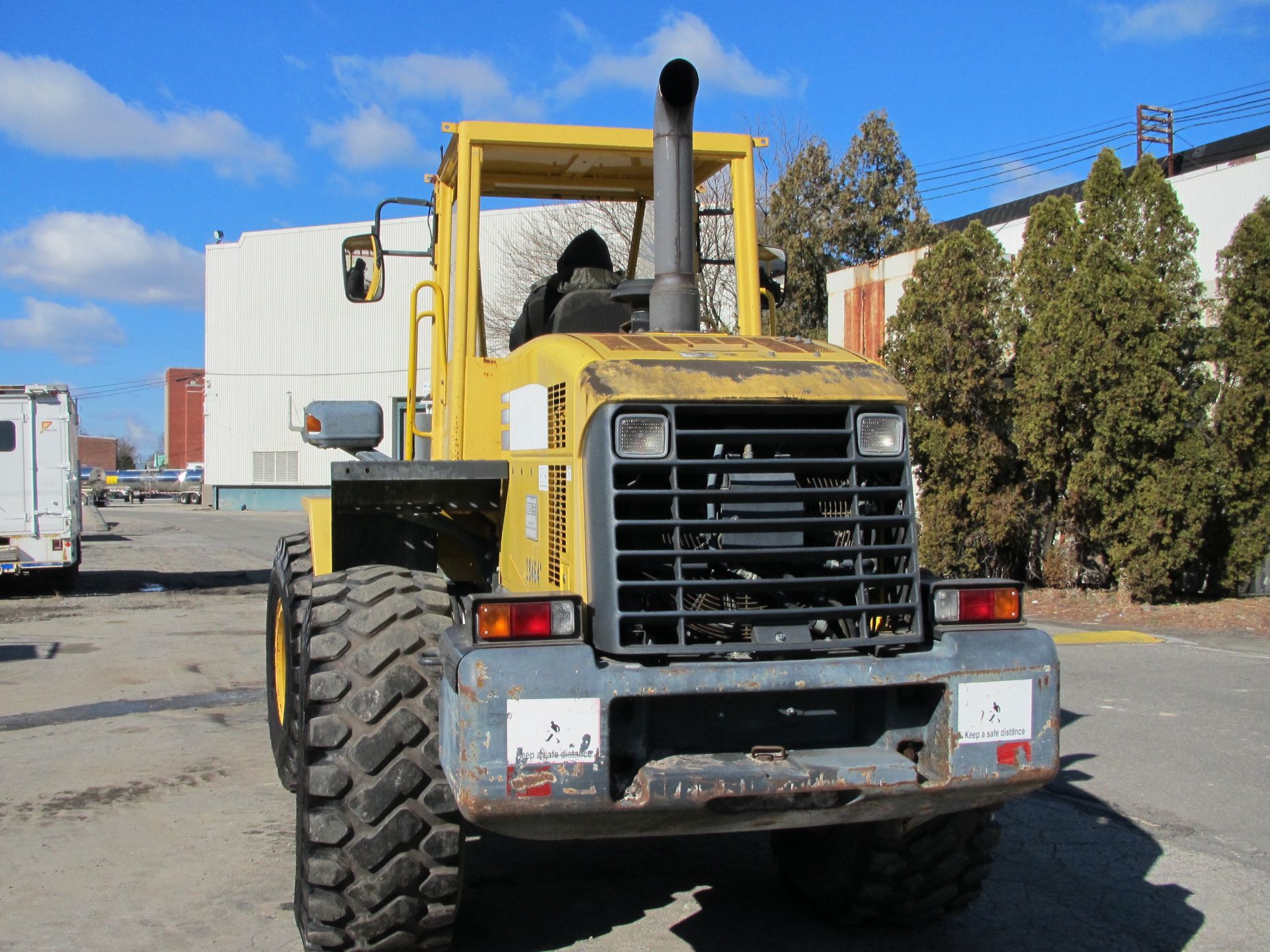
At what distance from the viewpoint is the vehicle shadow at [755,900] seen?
4.12 meters

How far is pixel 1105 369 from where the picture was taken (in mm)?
12867

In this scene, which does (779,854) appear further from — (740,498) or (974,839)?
(740,498)

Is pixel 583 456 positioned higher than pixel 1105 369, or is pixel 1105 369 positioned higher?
pixel 1105 369

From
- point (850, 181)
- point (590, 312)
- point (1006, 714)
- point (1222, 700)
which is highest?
point (850, 181)

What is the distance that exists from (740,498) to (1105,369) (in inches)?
421

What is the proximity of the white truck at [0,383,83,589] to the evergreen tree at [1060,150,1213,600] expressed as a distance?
1329cm

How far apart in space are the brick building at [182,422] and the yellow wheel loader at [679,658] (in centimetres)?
9748

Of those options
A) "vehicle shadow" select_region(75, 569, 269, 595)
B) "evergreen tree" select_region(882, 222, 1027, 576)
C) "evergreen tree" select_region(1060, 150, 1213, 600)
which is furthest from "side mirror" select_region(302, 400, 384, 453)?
"vehicle shadow" select_region(75, 569, 269, 595)

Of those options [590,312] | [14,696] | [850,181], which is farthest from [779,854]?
[850,181]

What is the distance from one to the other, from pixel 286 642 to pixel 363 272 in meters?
1.71

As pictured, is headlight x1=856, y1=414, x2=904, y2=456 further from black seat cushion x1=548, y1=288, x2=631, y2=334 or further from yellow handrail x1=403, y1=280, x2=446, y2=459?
yellow handrail x1=403, y1=280, x2=446, y2=459

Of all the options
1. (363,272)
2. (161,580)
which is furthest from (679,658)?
(161,580)

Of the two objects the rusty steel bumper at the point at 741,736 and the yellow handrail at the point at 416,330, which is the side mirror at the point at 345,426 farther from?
the rusty steel bumper at the point at 741,736

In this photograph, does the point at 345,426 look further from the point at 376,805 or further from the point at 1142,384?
the point at 1142,384
